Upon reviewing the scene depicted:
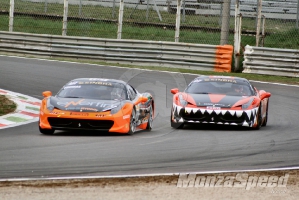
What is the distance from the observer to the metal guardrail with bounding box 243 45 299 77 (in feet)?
78.3

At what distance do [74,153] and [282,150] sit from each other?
128 inches

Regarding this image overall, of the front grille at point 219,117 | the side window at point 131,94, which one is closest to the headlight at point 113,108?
the side window at point 131,94

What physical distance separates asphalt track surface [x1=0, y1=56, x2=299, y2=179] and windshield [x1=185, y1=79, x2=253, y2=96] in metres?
0.75

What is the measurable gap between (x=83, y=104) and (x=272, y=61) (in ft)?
38.7

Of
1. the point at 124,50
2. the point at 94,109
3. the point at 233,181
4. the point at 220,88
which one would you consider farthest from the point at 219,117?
the point at 124,50

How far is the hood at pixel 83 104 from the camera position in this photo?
13.5m

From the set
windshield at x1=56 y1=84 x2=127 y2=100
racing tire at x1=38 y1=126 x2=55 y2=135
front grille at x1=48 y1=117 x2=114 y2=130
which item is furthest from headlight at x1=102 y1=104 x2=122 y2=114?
racing tire at x1=38 y1=126 x2=55 y2=135

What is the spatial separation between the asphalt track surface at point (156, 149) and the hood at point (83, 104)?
0.48m

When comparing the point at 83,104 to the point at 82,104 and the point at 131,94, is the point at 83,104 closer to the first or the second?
the point at 82,104

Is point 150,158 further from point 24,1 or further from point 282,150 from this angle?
point 24,1

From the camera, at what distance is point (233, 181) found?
9055 millimetres

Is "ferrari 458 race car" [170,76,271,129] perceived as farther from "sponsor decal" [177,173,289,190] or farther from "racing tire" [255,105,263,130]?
"sponsor decal" [177,173,289,190]

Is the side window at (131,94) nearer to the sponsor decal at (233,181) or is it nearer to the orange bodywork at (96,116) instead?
the orange bodywork at (96,116)

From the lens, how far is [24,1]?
94.2 feet
